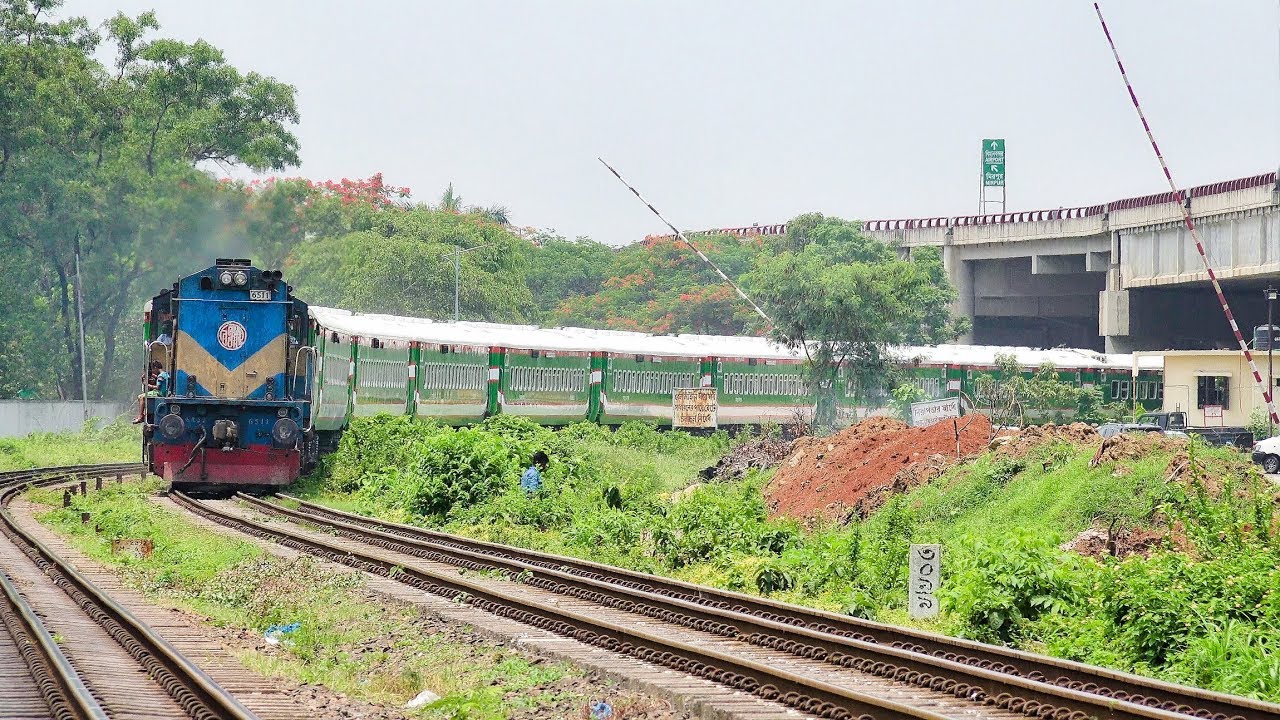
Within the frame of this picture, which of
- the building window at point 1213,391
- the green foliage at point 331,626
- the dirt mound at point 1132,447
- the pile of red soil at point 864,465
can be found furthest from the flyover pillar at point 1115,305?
the green foliage at point 331,626

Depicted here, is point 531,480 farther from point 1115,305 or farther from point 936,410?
point 1115,305

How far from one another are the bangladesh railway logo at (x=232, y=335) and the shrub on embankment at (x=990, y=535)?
341 centimetres

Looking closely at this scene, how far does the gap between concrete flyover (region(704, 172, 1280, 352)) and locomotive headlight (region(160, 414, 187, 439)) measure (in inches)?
1427

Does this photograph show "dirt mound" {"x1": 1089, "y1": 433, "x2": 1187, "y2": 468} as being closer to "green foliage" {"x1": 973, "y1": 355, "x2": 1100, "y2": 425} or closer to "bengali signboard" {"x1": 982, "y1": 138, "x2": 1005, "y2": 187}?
"green foliage" {"x1": 973, "y1": 355, "x2": 1100, "y2": 425}

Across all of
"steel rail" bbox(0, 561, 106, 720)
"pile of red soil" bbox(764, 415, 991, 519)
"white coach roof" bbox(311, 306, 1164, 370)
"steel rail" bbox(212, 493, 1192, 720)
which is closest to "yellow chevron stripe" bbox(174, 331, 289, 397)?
"white coach roof" bbox(311, 306, 1164, 370)

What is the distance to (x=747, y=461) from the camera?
94.8 ft

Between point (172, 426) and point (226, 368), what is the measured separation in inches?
50.2

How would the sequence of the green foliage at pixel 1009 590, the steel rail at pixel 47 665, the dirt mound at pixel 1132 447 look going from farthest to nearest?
the dirt mound at pixel 1132 447
the green foliage at pixel 1009 590
the steel rail at pixel 47 665

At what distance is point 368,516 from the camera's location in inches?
910

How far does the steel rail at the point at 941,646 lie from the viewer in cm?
870

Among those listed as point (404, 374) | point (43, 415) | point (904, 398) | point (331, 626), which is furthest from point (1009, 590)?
point (43, 415)

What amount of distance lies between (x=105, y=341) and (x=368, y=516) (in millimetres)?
40284

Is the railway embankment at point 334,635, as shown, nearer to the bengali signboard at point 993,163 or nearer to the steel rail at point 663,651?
the steel rail at point 663,651

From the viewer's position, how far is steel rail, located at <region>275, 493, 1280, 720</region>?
8695 mm
